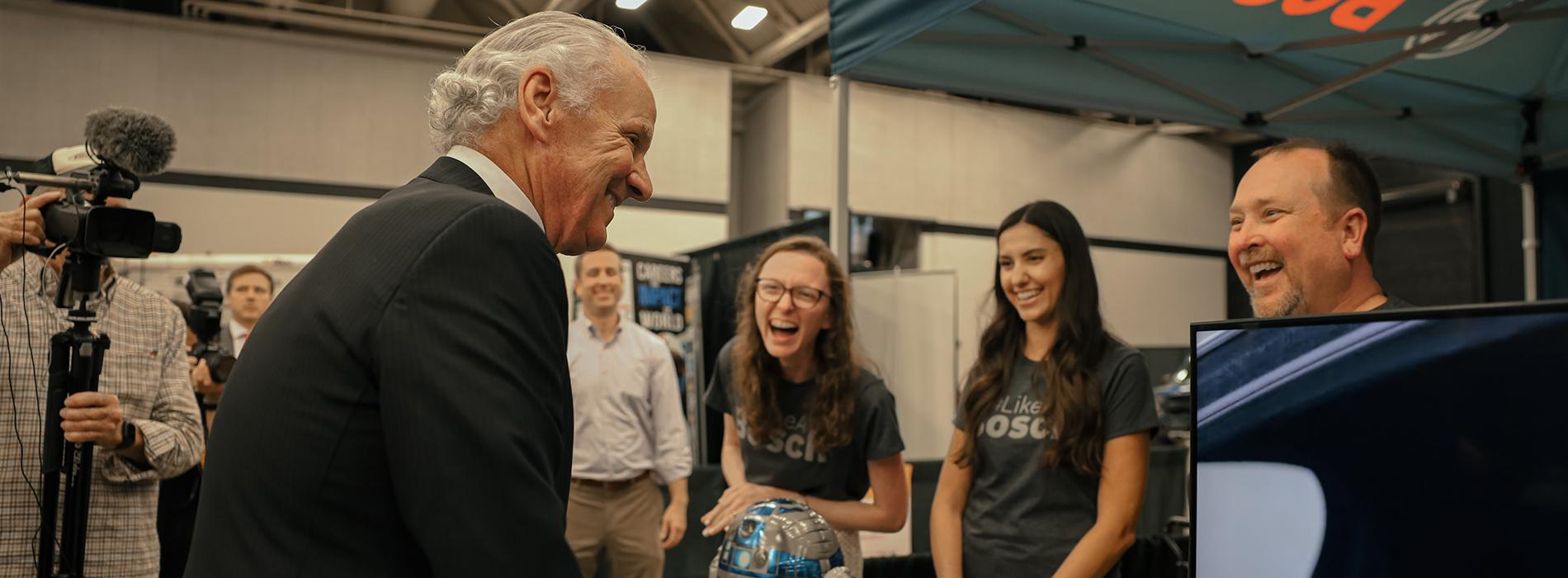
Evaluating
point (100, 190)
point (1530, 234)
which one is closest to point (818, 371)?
point (100, 190)

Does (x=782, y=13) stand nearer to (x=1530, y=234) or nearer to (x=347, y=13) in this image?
(x=347, y=13)

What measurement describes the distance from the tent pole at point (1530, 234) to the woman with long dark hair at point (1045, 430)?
12.6 ft

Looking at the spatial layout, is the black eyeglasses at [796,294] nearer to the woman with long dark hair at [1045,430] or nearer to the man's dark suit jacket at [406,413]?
the woman with long dark hair at [1045,430]

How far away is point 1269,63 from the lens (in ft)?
13.3

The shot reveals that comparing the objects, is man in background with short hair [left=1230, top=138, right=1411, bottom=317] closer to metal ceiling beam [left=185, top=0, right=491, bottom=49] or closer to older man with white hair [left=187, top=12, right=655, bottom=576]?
older man with white hair [left=187, top=12, right=655, bottom=576]

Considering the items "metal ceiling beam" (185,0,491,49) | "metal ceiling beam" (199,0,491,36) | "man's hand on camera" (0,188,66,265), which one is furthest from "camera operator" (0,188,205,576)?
"metal ceiling beam" (199,0,491,36)

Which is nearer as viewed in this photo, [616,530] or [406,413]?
[406,413]

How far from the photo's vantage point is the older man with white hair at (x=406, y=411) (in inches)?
36.1

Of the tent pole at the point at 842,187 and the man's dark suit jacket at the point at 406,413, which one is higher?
the tent pole at the point at 842,187

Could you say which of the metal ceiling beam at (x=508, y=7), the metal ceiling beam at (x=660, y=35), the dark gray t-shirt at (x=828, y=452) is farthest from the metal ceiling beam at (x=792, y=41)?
the dark gray t-shirt at (x=828, y=452)

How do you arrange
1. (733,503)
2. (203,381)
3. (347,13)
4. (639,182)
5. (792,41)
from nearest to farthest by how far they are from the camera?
(639,182)
(733,503)
(203,381)
(347,13)
(792,41)

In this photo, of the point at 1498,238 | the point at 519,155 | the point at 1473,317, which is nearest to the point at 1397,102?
the point at 1473,317

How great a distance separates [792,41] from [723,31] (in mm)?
722

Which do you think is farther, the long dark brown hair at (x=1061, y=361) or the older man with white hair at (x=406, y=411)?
the long dark brown hair at (x=1061, y=361)
